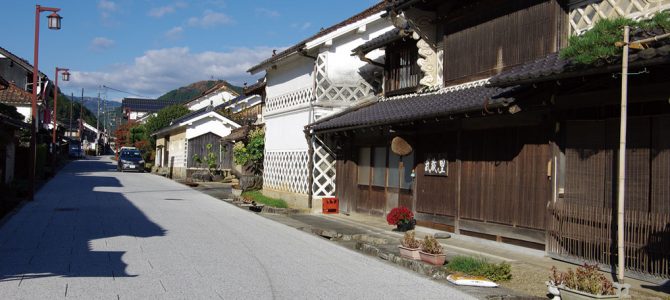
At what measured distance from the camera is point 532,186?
10.7m

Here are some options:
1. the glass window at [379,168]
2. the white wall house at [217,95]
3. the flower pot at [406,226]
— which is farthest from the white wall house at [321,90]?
the white wall house at [217,95]

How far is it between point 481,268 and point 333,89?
1186cm

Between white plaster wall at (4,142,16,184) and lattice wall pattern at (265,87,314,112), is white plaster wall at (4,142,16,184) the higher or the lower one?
the lower one

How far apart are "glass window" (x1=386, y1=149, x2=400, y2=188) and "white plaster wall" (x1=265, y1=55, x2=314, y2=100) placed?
221 inches

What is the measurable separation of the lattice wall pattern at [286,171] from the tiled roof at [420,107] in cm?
216

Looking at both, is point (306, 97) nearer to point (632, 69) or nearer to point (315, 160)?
point (315, 160)

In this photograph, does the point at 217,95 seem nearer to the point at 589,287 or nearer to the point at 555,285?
the point at 555,285

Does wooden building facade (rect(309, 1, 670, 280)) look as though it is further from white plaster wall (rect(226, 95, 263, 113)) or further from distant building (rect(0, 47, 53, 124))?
white plaster wall (rect(226, 95, 263, 113))

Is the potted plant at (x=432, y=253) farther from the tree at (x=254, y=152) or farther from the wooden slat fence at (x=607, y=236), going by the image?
the tree at (x=254, y=152)

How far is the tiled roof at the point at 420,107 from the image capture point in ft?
35.7

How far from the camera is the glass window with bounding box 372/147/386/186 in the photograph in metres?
16.9

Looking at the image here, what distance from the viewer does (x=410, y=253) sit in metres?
10.3

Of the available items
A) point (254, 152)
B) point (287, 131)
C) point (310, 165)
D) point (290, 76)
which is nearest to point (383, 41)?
point (310, 165)

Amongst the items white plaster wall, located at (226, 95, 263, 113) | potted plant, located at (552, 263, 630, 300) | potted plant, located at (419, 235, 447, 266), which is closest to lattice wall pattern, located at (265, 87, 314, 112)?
potted plant, located at (419, 235, 447, 266)
